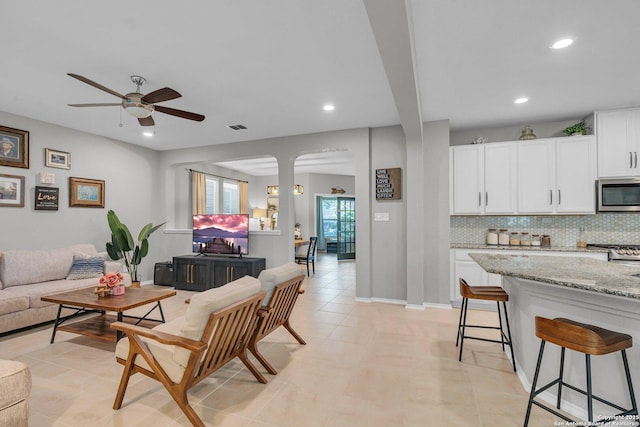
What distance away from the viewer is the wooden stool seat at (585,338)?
5.08 ft

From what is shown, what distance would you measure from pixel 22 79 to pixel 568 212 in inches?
267

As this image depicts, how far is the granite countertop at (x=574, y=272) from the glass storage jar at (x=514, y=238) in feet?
6.09

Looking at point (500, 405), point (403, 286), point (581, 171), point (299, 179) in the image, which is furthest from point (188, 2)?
point (299, 179)

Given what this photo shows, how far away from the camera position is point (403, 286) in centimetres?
470

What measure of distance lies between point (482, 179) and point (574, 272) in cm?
264

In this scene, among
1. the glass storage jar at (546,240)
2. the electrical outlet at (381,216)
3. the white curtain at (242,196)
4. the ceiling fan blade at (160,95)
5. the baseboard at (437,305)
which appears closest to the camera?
the ceiling fan blade at (160,95)

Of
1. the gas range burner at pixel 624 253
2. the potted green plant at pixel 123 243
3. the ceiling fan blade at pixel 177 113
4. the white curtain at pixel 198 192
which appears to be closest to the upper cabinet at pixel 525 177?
the gas range burner at pixel 624 253

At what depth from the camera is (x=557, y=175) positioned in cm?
425

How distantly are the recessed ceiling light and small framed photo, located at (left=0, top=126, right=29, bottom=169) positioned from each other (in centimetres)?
645

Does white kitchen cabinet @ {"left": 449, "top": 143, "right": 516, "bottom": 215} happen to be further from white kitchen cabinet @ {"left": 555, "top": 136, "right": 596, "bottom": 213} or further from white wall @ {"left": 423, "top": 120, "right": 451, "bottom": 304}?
white kitchen cabinet @ {"left": 555, "top": 136, "right": 596, "bottom": 213}

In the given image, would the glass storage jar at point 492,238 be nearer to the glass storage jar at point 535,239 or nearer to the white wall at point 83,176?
the glass storage jar at point 535,239

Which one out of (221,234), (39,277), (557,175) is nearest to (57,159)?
(39,277)

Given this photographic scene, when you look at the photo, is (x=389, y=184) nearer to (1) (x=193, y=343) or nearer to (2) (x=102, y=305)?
(1) (x=193, y=343)

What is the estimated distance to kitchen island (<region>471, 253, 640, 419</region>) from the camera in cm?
176
